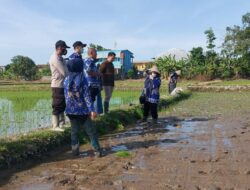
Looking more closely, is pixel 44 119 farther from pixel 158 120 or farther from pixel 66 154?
pixel 66 154

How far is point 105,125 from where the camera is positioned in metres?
8.26

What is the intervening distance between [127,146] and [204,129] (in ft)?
8.17

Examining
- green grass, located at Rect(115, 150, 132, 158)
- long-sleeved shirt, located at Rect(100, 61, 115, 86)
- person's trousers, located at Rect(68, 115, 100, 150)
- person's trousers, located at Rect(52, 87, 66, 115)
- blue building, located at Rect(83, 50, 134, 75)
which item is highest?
blue building, located at Rect(83, 50, 134, 75)

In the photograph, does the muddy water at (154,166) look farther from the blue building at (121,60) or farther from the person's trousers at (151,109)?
the blue building at (121,60)

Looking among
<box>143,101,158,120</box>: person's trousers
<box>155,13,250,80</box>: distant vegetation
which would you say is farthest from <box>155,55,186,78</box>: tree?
<box>143,101,158,120</box>: person's trousers

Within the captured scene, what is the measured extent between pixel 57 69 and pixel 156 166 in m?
2.81

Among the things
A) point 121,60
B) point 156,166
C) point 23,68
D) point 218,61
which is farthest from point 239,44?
point 156,166

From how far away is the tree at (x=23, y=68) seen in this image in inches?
2554

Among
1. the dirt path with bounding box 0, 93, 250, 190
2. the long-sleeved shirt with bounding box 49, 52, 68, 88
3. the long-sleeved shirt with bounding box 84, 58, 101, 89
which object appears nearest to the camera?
the dirt path with bounding box 0, 93, 250, 190

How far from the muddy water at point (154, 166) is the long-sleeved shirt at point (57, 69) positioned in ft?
4.05

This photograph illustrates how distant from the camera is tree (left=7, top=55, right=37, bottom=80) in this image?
64875 mm

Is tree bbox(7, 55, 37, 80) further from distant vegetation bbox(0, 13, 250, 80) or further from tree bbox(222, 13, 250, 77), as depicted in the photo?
tree bbox(222, 13, 250, 77)

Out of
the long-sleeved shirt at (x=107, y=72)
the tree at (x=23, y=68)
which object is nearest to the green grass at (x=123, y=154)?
the long-sleeved shirt at (x=107, y=72)

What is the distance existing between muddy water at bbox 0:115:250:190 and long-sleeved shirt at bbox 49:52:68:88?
1.23 metres
